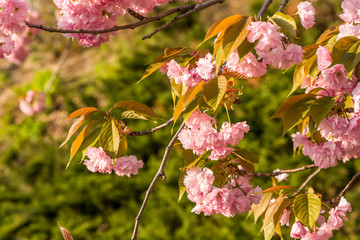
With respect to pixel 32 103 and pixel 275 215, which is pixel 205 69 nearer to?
pixel 275 215

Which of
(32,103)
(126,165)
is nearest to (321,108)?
(126,165)

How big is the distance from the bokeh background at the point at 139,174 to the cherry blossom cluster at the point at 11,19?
2.60ft

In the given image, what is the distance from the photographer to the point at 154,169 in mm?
3516

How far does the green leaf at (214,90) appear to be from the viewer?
0.93 meters

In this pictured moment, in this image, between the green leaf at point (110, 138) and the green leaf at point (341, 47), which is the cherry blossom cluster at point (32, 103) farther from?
the green leaf at point (341, 47)

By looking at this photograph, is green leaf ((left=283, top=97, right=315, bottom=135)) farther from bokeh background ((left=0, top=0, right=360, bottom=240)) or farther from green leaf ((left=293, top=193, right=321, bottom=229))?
bokeh background ((left=0, top=0, right=360, bottom=240))

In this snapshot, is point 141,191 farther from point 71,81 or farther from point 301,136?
point 71,81

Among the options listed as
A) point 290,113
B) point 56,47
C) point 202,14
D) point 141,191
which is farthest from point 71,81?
point 290,113

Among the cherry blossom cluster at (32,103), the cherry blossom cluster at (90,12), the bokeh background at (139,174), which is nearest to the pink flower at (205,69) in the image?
the cherry blossom cluster at (90,12)

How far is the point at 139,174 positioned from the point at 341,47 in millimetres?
2845

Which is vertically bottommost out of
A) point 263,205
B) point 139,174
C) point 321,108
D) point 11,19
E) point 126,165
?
point 139,174

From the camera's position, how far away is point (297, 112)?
3.24ft

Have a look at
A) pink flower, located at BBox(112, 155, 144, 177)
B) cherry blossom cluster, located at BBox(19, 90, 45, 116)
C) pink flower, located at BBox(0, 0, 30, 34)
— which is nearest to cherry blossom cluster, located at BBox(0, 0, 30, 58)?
pink flower, located at BBox(0, 0, 30, 34)

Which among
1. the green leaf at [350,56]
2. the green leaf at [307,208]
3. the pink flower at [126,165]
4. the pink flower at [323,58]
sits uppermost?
the green leaf at [350,56]
